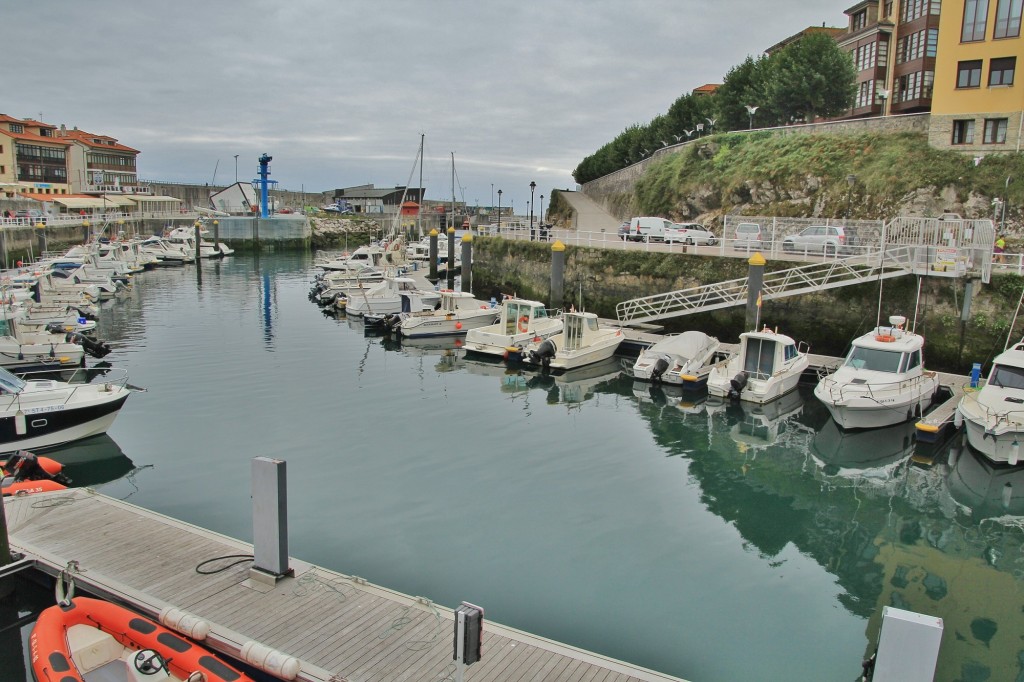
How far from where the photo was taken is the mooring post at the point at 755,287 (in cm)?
2616

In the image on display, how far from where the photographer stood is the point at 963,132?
36.8m

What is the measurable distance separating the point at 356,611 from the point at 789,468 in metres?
12.5

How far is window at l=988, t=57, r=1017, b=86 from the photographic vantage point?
34.1 m

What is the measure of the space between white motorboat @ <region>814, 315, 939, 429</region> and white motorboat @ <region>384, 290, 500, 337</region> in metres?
16.8

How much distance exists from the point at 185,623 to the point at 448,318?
83.0ft

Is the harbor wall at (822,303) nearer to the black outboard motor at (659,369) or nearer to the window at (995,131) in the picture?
the black outboard motor at (659,369)

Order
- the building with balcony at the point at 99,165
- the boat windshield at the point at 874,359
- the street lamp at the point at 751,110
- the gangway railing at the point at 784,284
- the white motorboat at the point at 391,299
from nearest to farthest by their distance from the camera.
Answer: the boat windshield at the point at 874,359, the gangway railing at the point at 784,284, the white motorboat at the point at 391,299, the street lamp at the point at 751,110, the building with balcony at the point at 99,165

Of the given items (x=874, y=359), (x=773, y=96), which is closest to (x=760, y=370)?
(x=874, y=359)

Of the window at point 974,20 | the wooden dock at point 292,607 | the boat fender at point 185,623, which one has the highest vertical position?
the window at point 974,20

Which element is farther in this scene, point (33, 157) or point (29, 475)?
point (33, 157)

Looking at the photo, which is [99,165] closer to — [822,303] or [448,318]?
[448,318]

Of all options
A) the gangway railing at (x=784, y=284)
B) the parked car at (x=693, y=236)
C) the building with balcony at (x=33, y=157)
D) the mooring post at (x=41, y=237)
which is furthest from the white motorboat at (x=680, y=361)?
the building with balcony at (x=33, y=157)

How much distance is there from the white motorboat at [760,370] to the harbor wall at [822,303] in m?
3.22

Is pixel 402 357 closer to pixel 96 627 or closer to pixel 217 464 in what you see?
pixel 217 464
